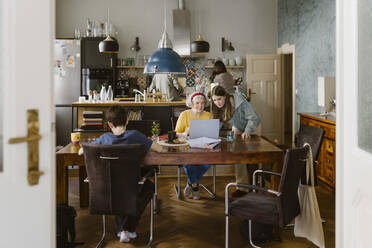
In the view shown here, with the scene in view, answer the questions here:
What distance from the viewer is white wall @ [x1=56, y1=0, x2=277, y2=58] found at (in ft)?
28.3

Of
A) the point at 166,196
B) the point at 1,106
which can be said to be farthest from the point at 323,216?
the point at 1,106

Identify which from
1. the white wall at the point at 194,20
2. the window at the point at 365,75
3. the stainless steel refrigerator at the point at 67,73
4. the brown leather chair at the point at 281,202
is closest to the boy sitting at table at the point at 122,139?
the brown leather chair at the point at 281,202

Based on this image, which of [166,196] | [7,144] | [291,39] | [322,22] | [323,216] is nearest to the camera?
[7,144]

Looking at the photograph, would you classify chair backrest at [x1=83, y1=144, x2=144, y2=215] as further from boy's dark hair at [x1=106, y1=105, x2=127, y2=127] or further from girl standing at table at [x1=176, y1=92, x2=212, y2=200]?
girl standing at table at [x1=176, y1=92, x2=212, y2=200]

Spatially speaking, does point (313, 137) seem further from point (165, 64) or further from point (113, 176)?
point (113, 176)

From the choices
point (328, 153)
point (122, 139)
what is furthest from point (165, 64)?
point (328, 153)

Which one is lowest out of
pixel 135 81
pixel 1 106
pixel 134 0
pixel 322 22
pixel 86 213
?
pixel 86 213

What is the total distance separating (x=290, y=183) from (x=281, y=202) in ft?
0.49

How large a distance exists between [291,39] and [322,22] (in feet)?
5.63

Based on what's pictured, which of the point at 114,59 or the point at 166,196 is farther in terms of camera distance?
the point at 114,59

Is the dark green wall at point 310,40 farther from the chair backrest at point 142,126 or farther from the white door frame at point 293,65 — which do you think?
the chair backrest at point 142,126

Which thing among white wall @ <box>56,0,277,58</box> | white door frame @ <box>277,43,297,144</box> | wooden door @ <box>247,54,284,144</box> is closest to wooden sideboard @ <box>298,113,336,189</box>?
white door frame @ <box>277,43,297,144</box>

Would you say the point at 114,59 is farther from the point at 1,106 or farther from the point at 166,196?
the point at 1,106

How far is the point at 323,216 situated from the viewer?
12.3 feet
